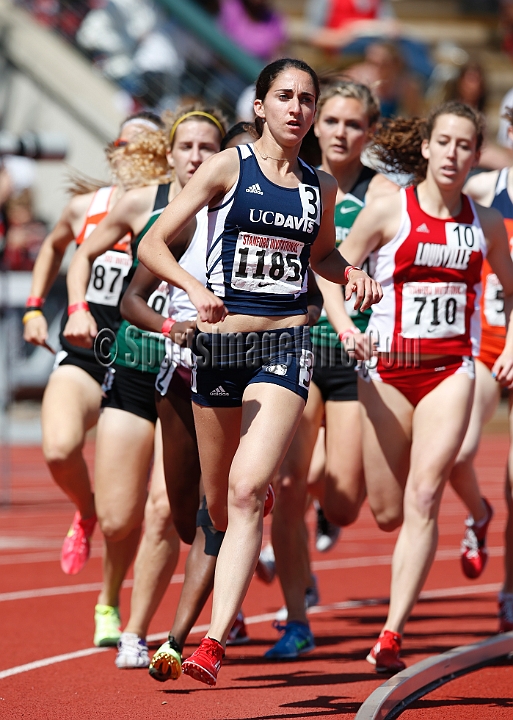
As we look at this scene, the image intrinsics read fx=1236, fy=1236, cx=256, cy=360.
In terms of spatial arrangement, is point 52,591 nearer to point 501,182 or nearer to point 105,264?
point 105,264

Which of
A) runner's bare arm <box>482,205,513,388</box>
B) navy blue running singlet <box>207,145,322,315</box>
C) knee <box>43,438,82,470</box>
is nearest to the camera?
navy blue running singlet <box>207,145,322,315</box>

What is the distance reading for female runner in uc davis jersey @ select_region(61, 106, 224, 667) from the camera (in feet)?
19.8

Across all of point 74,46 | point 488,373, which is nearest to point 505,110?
point 488,373

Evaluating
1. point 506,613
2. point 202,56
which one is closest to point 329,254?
point 506,613

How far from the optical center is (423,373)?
19.9ft

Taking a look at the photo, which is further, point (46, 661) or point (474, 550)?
point (474, 550)

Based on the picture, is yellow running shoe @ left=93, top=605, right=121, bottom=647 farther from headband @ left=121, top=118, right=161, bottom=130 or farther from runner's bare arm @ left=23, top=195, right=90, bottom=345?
headband @ left=121, top=118, right=161, bottom=130

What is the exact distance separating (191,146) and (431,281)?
1.37 meters

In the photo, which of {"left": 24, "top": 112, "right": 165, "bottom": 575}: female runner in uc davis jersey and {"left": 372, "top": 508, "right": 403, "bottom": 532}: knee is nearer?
{"left": 372, "top": 508, "right": 403, "bottom": 532}: knee

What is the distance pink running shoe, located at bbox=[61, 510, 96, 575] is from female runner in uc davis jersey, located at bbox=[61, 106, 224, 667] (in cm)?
53

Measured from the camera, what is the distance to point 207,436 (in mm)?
5082

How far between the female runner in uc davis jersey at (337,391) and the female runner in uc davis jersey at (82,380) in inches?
39.8

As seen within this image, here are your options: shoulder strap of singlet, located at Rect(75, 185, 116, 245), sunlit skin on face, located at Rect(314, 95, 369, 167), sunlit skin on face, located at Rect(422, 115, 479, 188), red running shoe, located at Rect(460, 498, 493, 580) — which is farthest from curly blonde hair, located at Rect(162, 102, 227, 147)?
red running shoe, located at Rect(460, 498, 493, 580)

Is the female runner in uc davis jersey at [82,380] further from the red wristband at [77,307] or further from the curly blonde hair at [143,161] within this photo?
the red wristband at [77,307]
